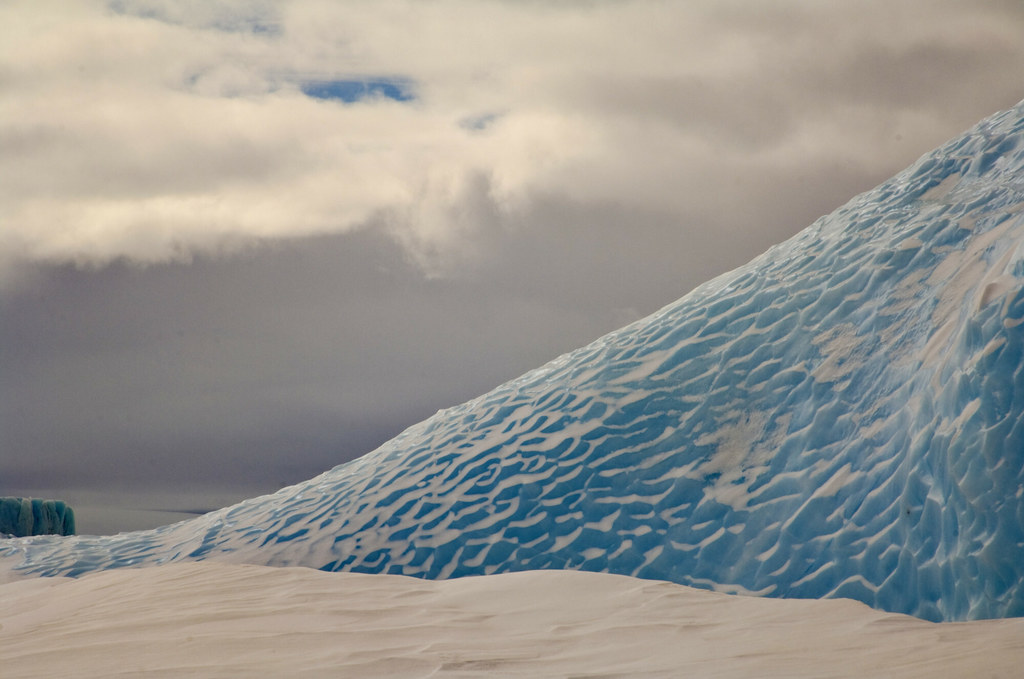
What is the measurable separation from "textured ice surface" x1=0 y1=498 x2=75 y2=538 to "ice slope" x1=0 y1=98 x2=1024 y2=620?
7713 mm

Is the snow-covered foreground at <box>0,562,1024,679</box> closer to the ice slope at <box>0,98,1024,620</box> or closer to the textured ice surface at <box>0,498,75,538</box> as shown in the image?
the ice slope at <box>0,98,1024,620</box>

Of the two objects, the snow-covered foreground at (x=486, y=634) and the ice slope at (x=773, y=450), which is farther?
the ice slope at (x=773, y=450)

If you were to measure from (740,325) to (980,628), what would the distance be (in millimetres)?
4508

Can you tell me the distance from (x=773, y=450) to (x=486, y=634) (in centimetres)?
388

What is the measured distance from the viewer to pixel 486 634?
4184 mm

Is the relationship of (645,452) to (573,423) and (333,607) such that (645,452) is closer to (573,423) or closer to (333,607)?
(573,423)

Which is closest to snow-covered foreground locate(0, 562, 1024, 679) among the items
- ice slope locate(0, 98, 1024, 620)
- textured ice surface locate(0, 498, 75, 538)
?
ice slope locate(0, 98, 1024, 620)

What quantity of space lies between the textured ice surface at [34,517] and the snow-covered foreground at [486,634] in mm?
12919

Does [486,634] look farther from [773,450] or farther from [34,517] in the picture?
[34,517]

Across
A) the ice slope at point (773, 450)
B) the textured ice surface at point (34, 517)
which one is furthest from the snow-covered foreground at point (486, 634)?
the textured ice surface at point (34, 517)

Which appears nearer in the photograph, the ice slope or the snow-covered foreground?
the snow-covered foreground

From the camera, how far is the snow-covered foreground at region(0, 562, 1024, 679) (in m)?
3.57

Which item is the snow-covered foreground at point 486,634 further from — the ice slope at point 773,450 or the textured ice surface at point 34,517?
the textured ice surface at point 34,517

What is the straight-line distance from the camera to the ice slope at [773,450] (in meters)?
5.52
